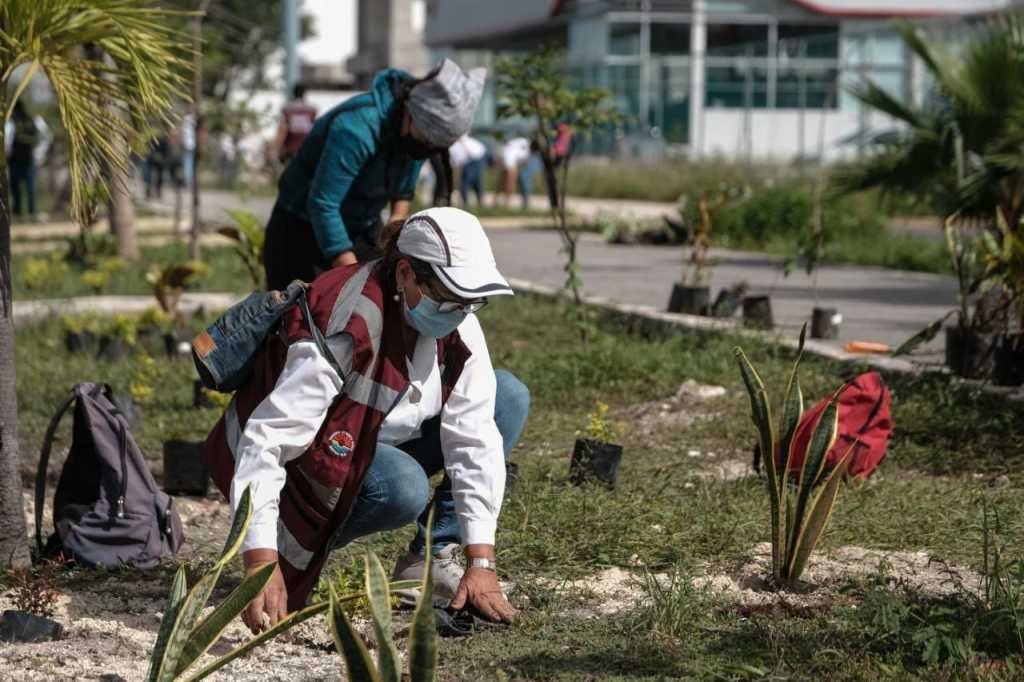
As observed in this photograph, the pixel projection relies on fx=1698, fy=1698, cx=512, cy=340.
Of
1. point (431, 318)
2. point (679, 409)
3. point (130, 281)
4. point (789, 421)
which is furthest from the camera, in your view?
point (130, 281)

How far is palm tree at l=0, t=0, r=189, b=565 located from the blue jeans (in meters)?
1.06

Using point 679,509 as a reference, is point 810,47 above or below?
above

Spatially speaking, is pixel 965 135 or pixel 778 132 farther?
pixel 778 132

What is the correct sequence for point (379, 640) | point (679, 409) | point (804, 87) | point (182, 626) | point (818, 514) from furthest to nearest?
1. point (804, 87)
2. point (679, 409)
3. point (818, 514)
4. point (182, 626)
5. point (379, 640)

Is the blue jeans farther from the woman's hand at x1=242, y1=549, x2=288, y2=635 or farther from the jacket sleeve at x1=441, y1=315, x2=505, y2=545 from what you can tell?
the woman's hand at x1=242, y1=549, x2=288, y2=635

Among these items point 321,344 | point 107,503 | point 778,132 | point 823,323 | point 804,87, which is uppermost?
point 804,87

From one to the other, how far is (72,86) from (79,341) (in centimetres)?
507

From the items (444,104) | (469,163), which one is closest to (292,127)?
(469,163)

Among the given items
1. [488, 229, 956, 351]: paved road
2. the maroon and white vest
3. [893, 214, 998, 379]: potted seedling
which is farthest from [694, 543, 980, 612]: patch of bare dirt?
[488, 229, 956, 351]: paved road

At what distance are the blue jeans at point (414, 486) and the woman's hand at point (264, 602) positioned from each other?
0.92 ft

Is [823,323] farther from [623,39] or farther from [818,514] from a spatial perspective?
[623,39]

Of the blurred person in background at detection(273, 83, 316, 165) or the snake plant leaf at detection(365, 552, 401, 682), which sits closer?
the snake plant leaf at detection(365, 552, 401, 682)

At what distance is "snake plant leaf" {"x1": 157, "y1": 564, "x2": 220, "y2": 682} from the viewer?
10.2ft

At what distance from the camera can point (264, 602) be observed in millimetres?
3820
